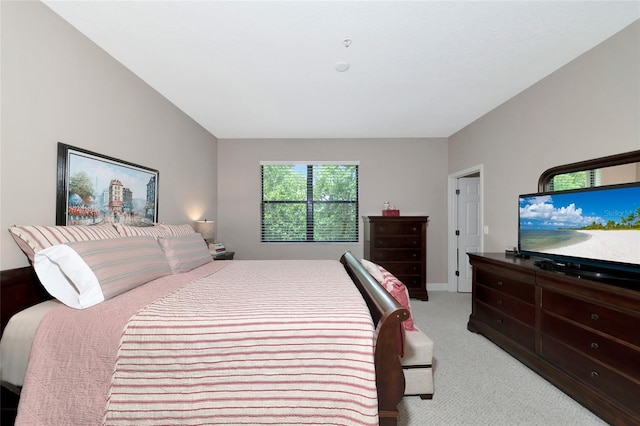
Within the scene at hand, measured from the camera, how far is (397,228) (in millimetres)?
4242

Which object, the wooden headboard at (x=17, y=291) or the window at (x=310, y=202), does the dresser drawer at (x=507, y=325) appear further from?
the wooden headboard at (x=17, y=291)

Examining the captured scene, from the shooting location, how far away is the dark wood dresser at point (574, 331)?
1548 mm

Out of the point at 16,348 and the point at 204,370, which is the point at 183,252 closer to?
the point at 16,348

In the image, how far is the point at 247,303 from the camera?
1.47 metres

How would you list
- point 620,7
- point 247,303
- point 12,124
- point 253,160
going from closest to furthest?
point 247,303 < point 12,124 < point 620,7 < point 253,160

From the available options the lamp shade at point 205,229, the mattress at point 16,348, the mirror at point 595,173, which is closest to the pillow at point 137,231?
the mattress at point 16,348

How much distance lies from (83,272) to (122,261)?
232mm

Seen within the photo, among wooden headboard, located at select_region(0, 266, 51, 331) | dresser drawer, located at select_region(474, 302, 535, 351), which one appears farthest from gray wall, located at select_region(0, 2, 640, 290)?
dresser drawer, located at select_region(474, 302, 535, 351)

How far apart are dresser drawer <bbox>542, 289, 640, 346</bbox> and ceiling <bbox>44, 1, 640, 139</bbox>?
2063mm

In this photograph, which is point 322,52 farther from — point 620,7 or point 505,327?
point 505,327

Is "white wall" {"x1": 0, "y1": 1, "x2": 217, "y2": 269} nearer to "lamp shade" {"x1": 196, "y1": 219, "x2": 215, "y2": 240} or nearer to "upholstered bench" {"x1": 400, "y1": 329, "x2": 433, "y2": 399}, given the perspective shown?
"lamp shade" {"x1": 196, "y1": 219, "x2": 215, "y2": 240}

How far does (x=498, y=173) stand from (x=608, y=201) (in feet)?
5.59

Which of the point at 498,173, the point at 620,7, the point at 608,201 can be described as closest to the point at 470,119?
the point at 498,173

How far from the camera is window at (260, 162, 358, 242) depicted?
4.83 m
